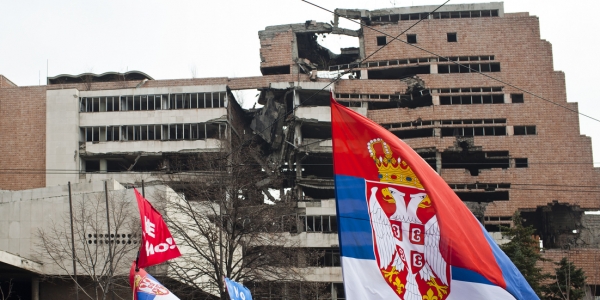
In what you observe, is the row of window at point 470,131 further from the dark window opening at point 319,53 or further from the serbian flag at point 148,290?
the serbian flag at point 148,290

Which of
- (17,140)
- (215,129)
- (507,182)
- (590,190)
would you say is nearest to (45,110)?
(17,140)

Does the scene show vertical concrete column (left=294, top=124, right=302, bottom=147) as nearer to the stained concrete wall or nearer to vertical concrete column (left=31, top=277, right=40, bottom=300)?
the stained concrete wall

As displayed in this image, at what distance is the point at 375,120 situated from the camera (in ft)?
204

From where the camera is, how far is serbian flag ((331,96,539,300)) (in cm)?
578

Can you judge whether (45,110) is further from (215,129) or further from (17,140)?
(215,129)

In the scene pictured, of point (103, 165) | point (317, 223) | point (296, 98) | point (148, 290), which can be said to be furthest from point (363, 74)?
point (148, 290)

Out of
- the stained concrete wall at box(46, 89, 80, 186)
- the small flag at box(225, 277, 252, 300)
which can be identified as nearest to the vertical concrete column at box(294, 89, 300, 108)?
the stained concrete wall at box(46, 89, 80, 186)

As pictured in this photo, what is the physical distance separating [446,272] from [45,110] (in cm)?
6052

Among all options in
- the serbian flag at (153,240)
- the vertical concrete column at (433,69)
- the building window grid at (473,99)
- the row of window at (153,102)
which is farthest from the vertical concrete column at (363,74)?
the serbian flag at (153,240)

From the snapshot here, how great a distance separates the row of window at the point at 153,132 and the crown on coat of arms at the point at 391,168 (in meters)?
52.8

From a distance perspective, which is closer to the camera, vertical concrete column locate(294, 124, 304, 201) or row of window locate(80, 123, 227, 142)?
vertical concrete column locate(294, 124, 304, 201)

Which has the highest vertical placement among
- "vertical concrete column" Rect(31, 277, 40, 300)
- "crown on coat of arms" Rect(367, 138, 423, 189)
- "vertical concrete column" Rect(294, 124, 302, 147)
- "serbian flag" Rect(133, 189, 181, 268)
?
"vertical concrete column" Rect(294, 124, 302, 147)

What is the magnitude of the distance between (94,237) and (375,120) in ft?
111

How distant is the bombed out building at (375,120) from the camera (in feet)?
199
